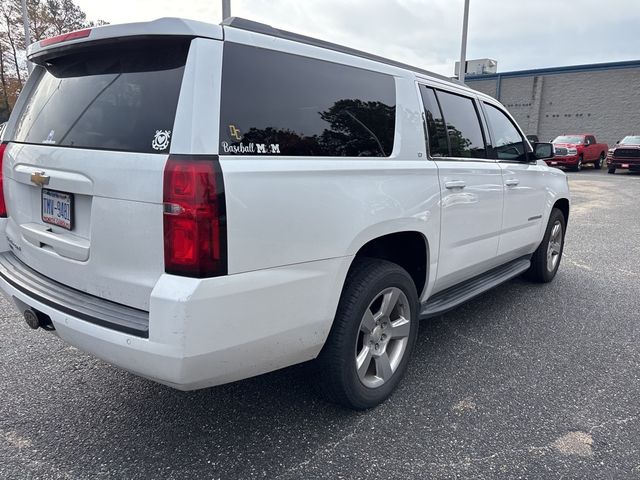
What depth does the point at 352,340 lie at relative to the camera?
8.27 ft

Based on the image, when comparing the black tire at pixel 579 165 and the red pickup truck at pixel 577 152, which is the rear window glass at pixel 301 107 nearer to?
the red pickup truck at pixel 577 152

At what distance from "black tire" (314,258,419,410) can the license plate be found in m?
1.38

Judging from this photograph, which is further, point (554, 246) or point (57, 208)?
point (554, 246)

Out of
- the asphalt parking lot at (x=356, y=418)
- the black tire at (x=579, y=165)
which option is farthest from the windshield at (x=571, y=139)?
the asphalt parking lot at (x=356, y=418)

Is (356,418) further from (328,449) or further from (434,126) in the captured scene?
(434,126)

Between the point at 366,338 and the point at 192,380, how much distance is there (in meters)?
1.11

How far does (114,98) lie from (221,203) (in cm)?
81

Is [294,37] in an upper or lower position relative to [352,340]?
upper

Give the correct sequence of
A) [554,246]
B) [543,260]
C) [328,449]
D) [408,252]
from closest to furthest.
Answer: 1. [328,449]
2. [408,252]
3. [543,260]
4. [554,246]

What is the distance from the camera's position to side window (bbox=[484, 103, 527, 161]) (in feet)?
13.5

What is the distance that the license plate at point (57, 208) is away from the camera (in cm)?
223

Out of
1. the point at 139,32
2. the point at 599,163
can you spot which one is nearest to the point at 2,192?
the point at 139,32

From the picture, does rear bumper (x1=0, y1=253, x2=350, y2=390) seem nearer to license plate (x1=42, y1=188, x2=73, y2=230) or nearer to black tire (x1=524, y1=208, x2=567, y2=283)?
license plate (x1=42, y1=188, x2=73, y2=230)

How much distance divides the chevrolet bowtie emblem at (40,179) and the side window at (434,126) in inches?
86.5
